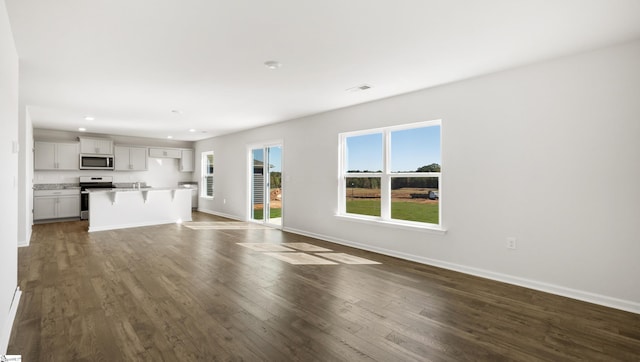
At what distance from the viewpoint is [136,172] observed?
9.64 meters

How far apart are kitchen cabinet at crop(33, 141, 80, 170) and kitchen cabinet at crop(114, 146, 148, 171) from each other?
3.05 ft

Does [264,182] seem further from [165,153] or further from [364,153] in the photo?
[165,153]

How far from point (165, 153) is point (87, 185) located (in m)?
2.25

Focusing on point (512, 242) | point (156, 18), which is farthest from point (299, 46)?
point (512, 242)

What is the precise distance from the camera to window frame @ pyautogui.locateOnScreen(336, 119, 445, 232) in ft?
14.3

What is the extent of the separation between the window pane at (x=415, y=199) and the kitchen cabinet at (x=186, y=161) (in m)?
7.88

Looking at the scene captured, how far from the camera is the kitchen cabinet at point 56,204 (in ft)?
25.5

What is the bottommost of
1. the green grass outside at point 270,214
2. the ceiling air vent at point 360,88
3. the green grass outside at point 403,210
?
the green grass outside at point 270,214

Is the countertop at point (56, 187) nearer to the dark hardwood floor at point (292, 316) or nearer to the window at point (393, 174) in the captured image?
the dark hardwood floor at point (292, 316)

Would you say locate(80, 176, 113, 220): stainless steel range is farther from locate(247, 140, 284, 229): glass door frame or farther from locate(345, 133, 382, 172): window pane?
locate(345, 133, 382, 172): window pane

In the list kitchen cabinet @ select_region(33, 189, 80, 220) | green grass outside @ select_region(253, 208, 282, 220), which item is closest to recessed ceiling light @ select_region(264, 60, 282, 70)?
green grass outside @ select_region(253, 208, 282, 220)

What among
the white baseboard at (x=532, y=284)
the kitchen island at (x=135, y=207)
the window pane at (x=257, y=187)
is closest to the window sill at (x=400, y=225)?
the white baseboard at (x=532, y=284)

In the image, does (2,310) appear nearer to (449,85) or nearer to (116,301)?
(116,301)

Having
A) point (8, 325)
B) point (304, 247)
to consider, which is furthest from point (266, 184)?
point (8, 325)
